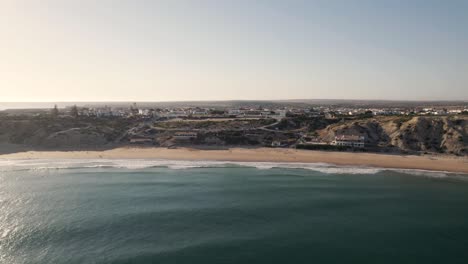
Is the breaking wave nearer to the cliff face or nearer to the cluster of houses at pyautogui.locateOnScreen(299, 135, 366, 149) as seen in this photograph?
the cluster of houses at pyautogui.locateOnScreen(299, 135, 366, 149)

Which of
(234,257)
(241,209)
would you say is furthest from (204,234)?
(241,209)

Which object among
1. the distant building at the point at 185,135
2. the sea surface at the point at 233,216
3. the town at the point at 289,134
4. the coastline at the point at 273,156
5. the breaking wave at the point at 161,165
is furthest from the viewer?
the distant building at the point at 185,135

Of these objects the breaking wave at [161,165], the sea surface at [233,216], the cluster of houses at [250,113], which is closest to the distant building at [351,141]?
the breaking wave at [161,165]

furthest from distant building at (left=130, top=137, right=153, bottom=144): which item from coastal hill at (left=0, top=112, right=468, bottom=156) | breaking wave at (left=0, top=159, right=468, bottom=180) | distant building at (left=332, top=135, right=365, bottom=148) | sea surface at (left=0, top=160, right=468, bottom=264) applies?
distant building at (left=332, top=135, right=365, bottom=148)

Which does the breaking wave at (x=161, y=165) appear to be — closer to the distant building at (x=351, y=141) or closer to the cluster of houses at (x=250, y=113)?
the distant building at (x=351, y=141)

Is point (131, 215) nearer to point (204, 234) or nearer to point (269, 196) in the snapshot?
point (204, 234)

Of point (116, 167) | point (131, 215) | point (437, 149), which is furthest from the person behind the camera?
point (437, 149)

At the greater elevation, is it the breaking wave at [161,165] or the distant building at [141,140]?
the distant building at [141,140]
